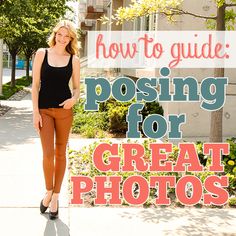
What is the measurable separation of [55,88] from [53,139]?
55 centimetres

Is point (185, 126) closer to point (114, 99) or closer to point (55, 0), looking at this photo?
point (114, 99)

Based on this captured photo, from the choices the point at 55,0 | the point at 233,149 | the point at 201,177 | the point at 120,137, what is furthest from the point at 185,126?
the point at 55,0

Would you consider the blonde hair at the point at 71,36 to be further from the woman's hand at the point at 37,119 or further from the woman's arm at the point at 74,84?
the woman's hand at the point at 37,119

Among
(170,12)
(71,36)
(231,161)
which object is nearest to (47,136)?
(71,36)

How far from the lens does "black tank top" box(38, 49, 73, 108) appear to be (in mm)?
5098

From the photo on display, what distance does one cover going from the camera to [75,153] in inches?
360

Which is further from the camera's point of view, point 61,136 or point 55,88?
point 61,136

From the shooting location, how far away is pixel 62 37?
513 cm

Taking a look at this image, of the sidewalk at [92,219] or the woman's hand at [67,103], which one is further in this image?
the woman's hand at [67,103]

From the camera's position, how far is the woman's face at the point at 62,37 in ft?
16.7

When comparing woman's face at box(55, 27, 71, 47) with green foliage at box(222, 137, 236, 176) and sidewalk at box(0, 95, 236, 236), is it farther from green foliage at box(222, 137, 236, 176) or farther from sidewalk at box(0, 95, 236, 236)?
green foliage at box(222, 137, 236, 176)

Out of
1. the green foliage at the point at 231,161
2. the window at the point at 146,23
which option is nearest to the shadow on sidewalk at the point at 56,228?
the green foliage at the point at 231,161

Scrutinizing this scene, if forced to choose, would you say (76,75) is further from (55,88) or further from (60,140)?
(60,140)

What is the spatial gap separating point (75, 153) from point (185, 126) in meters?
3.25
